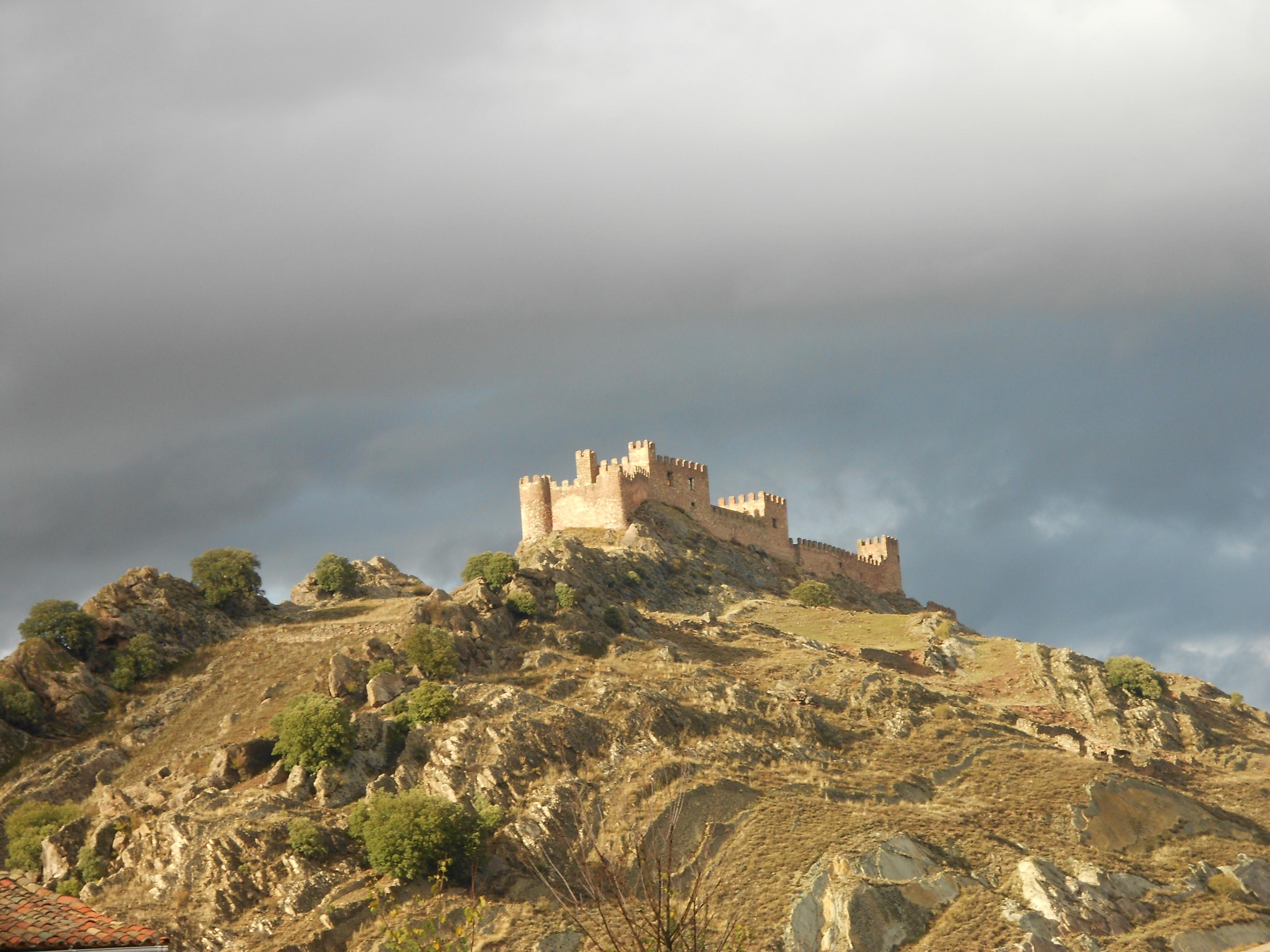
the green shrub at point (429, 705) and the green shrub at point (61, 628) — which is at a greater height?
the green shrub at point (61, 628)

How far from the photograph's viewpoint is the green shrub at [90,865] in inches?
2144

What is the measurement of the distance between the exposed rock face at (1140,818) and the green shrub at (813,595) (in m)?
41.5

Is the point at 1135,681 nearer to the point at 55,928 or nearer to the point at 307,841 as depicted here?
the point at 307,841

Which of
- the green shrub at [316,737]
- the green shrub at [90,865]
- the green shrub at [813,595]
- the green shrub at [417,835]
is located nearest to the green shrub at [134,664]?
the green shrub at [316,737]

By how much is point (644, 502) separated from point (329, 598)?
90.6ft

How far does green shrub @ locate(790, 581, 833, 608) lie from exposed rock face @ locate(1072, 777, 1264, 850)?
136ft

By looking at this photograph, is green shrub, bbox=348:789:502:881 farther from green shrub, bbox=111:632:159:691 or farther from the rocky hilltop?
green shrub, bbox=111:632:159:691

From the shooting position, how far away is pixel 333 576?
299 feet

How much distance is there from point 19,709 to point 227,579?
58.5 feet

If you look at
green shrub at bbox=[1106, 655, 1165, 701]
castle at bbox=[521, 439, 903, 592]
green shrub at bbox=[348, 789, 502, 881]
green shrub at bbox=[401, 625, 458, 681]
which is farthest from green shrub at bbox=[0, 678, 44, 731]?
green shrub at bbox=[1106, 655, 1165, 701]

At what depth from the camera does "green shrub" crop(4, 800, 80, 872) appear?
57.5 meters

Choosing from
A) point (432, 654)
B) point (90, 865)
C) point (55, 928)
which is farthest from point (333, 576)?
point (55, 928)

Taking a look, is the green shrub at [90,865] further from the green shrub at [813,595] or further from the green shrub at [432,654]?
the green shrub at [813,595]

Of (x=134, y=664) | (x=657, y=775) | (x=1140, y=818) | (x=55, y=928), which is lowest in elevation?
(x=55, y=928)
